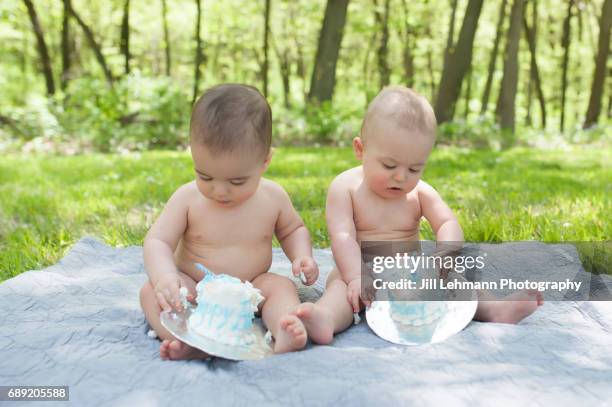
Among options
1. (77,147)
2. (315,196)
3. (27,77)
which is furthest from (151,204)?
(27,77)

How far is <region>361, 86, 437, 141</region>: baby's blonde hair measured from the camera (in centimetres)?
235

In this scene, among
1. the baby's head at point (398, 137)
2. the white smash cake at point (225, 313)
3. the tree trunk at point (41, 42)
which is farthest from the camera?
the tree trunk at point (41, 42)

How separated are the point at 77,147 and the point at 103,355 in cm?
827

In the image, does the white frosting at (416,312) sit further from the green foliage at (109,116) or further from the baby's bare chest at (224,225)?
the green foliage at (109,116)

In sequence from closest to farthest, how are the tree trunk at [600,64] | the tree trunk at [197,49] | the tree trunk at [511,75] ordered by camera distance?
the tree trunk at [511,75] < the tree trunk at [197,49] < the tree trunk at [600,64]

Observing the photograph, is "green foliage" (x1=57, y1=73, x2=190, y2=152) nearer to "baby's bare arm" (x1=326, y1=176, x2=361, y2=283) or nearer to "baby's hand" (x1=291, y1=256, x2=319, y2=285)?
"baby's bare arm" (x1=326, y1=176, x2=361, y2=283)

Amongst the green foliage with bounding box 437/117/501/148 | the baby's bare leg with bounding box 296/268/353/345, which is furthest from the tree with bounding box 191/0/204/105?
the baby's bare leg with bounding box 296/268/353/345

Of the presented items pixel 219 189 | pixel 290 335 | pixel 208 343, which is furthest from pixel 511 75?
pixel 208 343

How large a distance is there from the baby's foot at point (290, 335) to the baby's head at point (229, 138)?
58 centimetres

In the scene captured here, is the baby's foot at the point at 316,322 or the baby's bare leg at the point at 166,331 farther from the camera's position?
the baby's foot at the point at 316,322

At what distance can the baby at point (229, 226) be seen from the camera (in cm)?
210

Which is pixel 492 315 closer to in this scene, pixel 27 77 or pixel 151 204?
pixel 151 204

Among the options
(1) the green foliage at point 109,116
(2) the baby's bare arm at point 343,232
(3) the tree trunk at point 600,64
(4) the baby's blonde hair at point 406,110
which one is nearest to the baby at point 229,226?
(2) the baby's bare arm at point 343,232

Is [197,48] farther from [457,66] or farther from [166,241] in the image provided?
[166,241]
